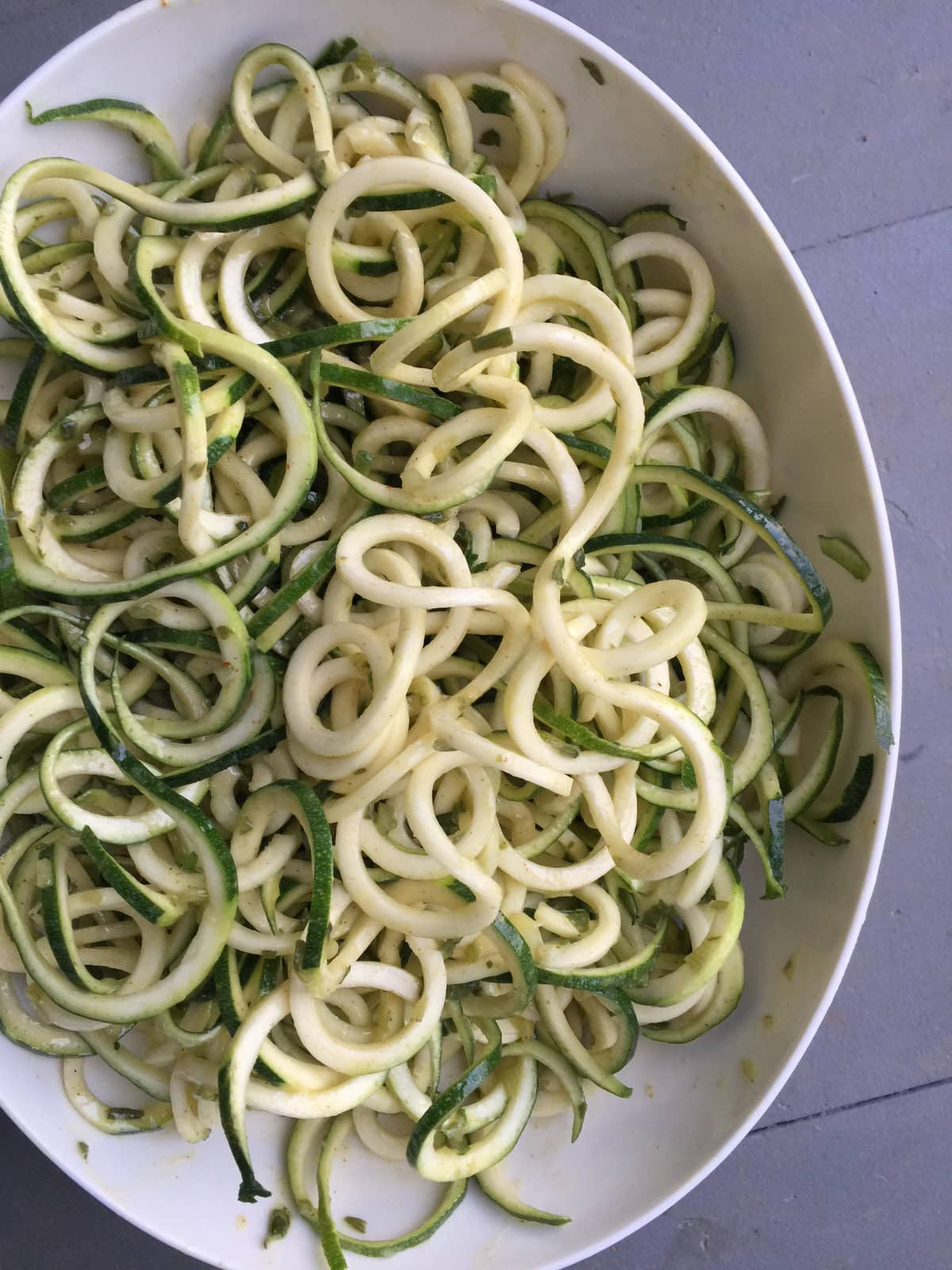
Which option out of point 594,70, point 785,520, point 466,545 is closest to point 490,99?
point 594,70

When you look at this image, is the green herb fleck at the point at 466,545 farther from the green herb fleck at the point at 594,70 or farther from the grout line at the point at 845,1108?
the grout line at the point at 845,1108

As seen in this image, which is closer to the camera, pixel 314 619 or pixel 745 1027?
pixel 314 619

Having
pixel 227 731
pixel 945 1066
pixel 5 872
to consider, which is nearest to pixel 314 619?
pixel 227 731

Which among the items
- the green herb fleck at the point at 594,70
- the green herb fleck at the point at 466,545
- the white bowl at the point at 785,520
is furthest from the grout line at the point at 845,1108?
the green herb fleck at the point at 594,70

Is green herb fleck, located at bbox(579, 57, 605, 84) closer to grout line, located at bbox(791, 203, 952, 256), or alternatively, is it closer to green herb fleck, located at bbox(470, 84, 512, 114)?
green herb fleck, located at bbox(470, 84, 512, 114)

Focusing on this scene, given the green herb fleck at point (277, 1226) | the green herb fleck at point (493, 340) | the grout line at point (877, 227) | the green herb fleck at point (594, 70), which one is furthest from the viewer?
the grout line at point (877, 227)

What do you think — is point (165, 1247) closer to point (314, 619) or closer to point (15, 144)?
point (314, 619)

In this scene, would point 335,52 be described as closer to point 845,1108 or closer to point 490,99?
point 490,99
